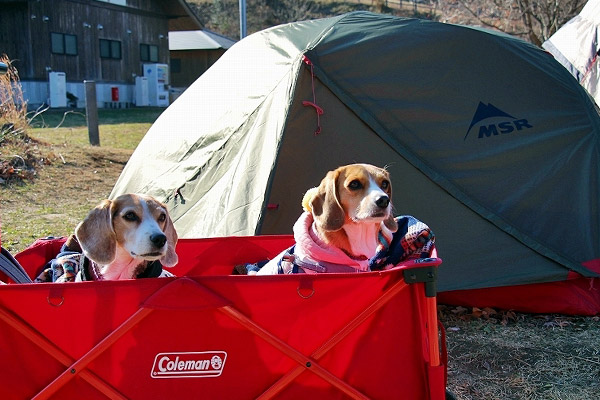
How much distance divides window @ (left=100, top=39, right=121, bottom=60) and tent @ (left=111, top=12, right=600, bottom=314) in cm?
2380

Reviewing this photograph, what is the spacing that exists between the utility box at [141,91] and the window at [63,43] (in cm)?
289

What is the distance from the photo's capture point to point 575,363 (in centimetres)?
384

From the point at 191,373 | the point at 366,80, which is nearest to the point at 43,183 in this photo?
the point at 366,80

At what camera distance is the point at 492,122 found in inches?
184

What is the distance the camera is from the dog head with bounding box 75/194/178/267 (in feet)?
9.68

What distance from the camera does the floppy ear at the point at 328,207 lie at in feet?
10.6

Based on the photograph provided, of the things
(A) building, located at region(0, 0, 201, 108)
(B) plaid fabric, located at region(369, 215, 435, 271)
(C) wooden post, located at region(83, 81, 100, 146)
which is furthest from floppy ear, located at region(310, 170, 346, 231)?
(A) building, located at region(0, 0, 201, 108)

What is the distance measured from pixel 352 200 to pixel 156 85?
25.7m

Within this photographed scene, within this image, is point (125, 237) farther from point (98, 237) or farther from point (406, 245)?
point (406, 245)

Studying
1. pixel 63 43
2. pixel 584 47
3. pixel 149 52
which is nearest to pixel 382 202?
pixel 584 47

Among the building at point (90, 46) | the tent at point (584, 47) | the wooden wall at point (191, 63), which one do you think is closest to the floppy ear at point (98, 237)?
the tent at point (584, 47)

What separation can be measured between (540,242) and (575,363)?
0.96 meters

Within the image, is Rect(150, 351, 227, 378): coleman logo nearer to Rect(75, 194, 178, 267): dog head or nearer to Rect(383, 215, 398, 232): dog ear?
Rect(75, 194, 178, 267): dog head

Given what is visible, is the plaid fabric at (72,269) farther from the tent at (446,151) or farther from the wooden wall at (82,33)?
the wooden wall at (82,33)
